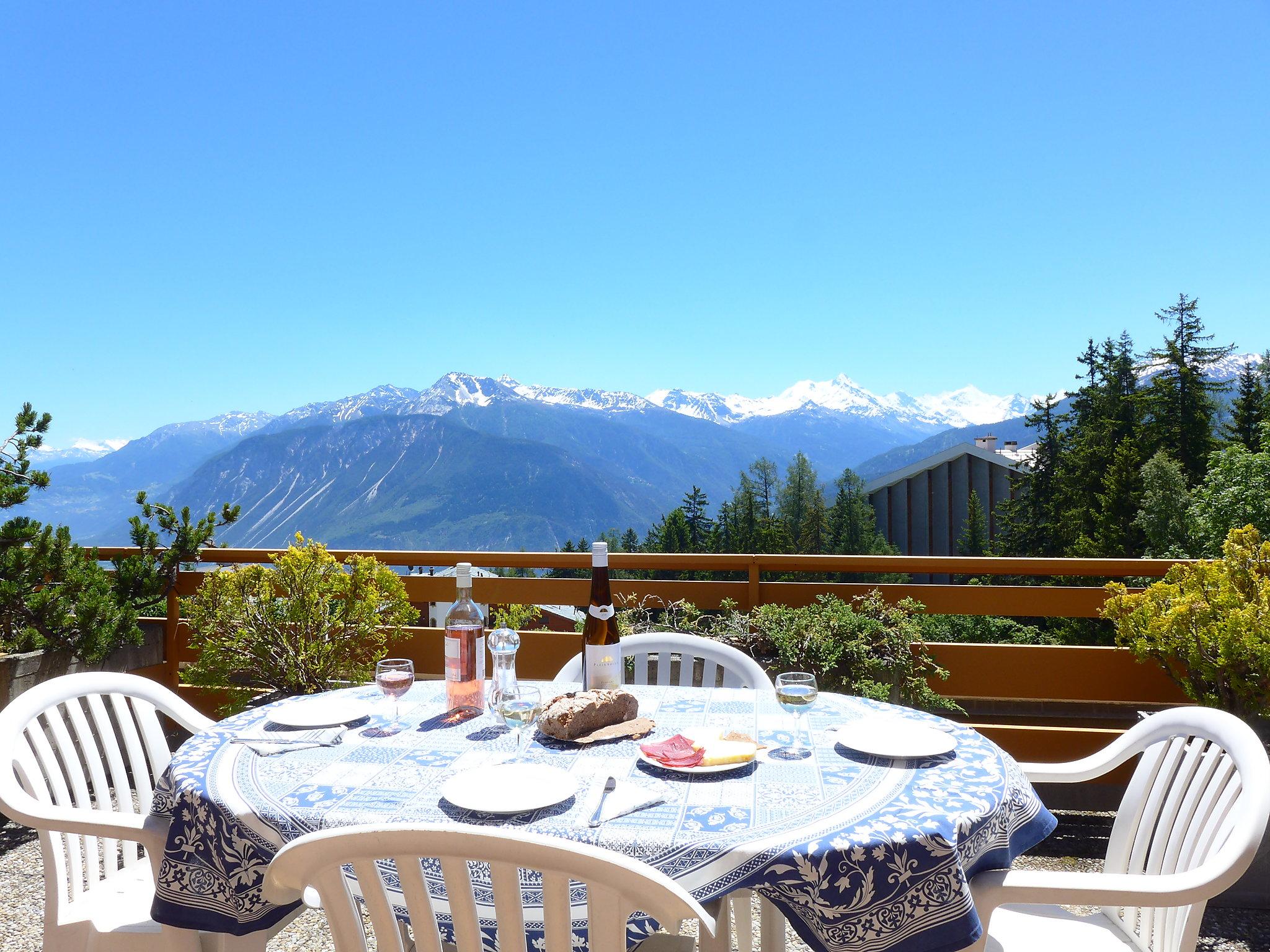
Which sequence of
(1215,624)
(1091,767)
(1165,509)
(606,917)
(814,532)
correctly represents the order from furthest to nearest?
1. (814,532)
2. (1165,509)
3. (1215,624)
4. (1091,767)
5. (606,917)

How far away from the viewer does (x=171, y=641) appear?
4.00 m

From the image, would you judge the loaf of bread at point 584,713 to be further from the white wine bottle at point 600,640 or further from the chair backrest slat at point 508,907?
the chair backrest slat at point 508,907

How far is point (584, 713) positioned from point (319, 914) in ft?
5.38

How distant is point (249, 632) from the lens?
3.40m

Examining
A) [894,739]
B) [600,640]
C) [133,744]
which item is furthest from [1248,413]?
[133,744]

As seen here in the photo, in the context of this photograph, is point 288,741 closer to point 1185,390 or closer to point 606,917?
point 606,917

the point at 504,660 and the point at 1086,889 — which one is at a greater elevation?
the point at 504,660

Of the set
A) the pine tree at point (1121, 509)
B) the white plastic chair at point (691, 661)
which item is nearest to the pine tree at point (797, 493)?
the pine tree at point (1121, 509)

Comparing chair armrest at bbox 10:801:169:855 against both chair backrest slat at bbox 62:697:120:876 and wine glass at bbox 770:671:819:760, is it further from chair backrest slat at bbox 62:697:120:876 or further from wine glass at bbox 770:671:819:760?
wine glass at bbox 770:671:819:760

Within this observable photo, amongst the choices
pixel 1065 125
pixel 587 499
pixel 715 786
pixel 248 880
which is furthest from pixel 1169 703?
pixel 587 499

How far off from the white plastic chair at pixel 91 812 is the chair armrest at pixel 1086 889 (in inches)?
47.5

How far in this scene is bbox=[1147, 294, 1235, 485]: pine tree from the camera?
74.2 feet

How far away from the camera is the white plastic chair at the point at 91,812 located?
4.25ft

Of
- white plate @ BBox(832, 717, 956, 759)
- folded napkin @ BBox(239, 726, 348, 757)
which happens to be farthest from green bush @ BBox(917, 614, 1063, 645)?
folded napkin @ BBox(239, 726, 348, 757)
